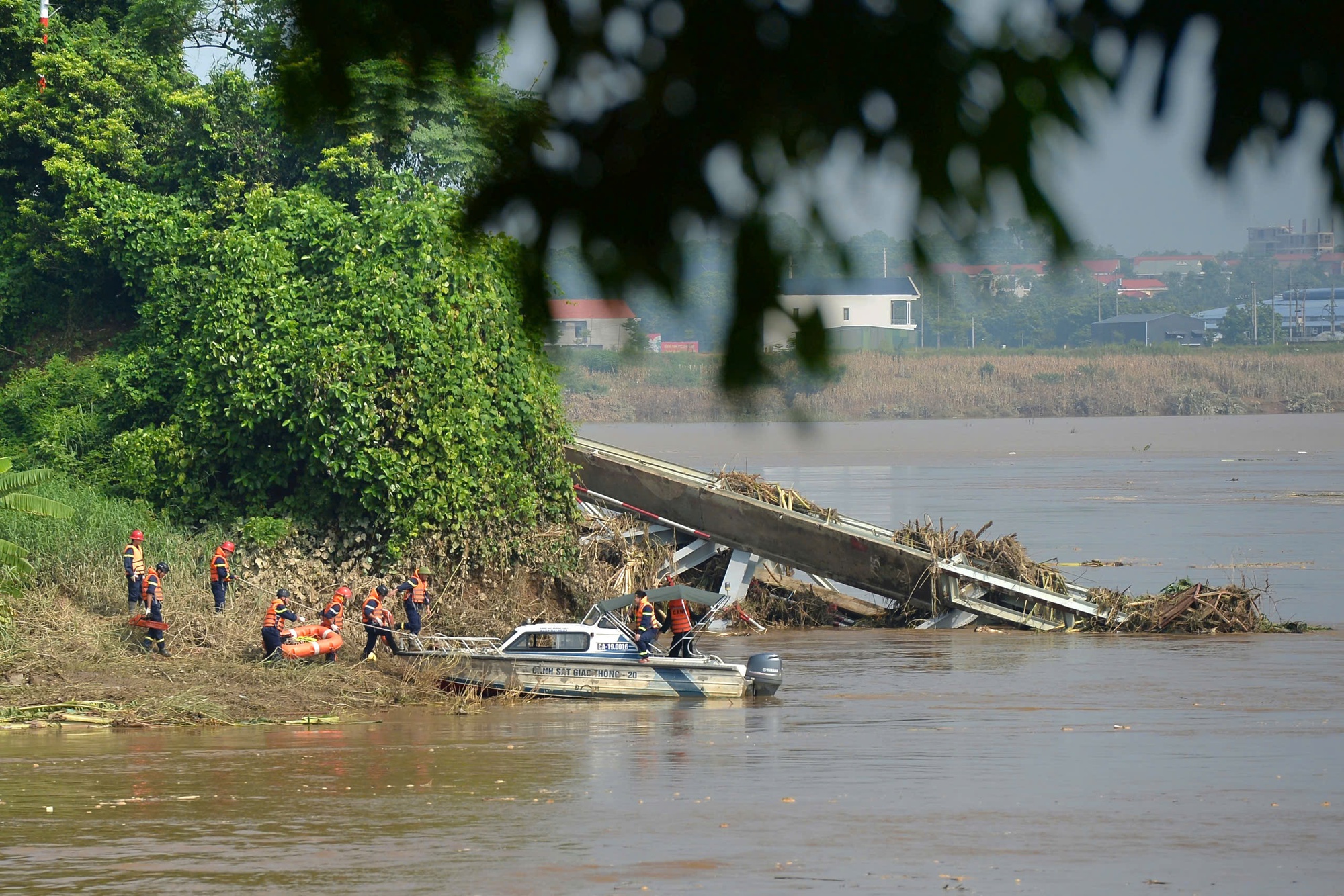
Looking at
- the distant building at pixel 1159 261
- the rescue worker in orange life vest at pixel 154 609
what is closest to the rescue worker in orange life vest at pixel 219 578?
the rescue worker in orange life vest at pixel 154 609

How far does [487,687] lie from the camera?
23672 millimetres

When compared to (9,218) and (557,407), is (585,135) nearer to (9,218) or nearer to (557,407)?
(557,407)

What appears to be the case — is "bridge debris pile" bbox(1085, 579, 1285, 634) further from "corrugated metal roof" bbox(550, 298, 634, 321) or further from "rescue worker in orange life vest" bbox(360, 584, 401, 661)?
"corrugated metal roof" bbox(550, 298, 634, 321)

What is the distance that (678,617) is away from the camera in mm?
24438

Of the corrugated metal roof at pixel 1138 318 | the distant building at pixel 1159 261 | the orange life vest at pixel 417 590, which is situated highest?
the corrugated metal roof at pixel 1138 318

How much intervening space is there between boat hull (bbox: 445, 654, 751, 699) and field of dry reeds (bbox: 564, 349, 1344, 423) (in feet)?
271

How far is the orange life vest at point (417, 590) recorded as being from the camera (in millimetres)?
24688

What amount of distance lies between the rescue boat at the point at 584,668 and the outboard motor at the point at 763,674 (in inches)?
0.8

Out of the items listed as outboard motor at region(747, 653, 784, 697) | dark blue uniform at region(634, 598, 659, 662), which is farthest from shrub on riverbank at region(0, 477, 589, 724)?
outboard motor at region(747, 653, 784, 697)

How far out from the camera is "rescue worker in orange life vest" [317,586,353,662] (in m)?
23.4

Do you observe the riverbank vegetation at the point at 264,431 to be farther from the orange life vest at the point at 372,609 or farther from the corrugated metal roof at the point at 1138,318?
the corrugated metal roof at the point at 1138,318

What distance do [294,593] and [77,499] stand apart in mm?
3949

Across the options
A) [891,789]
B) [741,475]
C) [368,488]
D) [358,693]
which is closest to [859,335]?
[891,789]

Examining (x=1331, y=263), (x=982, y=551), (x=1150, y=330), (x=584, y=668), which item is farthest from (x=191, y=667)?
(x=1150, y=330)
